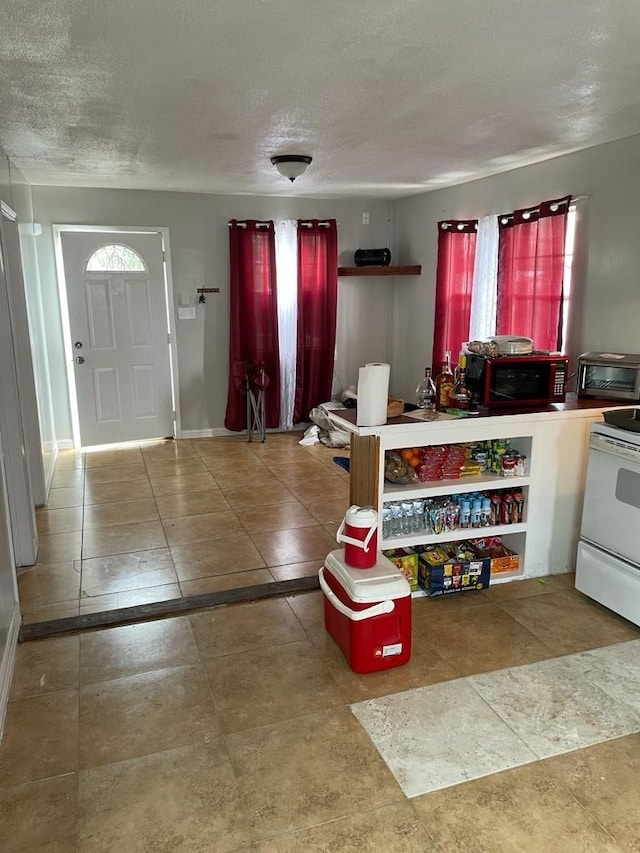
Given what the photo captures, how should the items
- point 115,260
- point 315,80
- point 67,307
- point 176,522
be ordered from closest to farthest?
point 315,80
point 176,522
point 67,307
point 115,260

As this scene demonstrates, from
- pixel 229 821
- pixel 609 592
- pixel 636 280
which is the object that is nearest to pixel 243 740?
pixel 229 821

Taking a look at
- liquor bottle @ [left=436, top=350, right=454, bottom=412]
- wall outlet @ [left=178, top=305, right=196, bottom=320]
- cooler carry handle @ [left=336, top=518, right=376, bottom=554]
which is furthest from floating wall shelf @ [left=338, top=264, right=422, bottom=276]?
cooler carry handle @ [left=336, top=518, right=376, bottom=554]

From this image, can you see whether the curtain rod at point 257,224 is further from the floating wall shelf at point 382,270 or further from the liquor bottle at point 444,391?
the liquor bottle at point 444,391

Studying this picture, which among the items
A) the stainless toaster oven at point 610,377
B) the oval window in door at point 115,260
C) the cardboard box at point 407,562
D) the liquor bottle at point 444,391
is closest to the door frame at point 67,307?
the oval window in door at point 115,260

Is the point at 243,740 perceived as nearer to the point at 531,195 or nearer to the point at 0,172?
the point at 0,172

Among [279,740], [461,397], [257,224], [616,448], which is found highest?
Answer: [257,224]

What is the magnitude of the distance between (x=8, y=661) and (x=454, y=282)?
4362 millimetres

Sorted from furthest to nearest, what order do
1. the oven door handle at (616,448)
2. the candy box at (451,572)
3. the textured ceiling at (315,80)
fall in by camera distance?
the candy box at (451,572)
the oven door handle at (616,448)
the textured ceiling at (315,80)

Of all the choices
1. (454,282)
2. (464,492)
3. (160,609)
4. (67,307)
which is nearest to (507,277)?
(454,282)

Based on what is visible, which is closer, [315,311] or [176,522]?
[176,522]

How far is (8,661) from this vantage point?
2477 millimetres

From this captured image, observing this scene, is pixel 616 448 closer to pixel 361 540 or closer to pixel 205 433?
pixel 361 540

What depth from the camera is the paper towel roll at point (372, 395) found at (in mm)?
2744

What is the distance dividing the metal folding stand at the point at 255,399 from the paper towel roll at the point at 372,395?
3.39 metres
